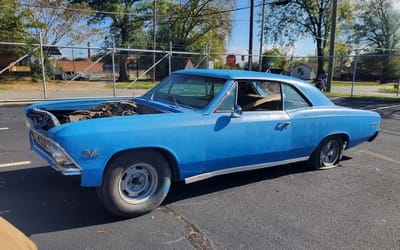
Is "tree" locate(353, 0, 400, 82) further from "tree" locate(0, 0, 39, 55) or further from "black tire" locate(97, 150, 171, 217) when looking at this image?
"black tire" locate(97, 150, 171, 217)

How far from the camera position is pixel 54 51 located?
2803cm

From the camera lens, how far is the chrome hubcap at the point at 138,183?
3.60 m

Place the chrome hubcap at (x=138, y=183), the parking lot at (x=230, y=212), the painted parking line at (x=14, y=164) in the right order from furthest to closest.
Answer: the painted parking line at (x=14, y=164) < the chrome hubcap at (x=138, y=183) < the parking lot at (x=230, y=212)

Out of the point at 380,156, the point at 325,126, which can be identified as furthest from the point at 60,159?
the point at 380,156

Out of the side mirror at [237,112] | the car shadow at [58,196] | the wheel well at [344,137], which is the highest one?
the side mirror at [237,112]

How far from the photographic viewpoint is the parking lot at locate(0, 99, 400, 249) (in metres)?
3.23

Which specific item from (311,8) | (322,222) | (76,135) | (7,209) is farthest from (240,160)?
(311,8)

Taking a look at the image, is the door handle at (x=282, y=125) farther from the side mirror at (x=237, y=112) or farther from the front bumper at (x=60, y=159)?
the front bumper at (x=60, y=159)

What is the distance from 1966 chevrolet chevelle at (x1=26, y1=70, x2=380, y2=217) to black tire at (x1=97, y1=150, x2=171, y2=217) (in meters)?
0.01

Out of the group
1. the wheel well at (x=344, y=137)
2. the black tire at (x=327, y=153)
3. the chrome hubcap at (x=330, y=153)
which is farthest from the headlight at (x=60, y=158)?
the wheel well at (x=344, y=137)

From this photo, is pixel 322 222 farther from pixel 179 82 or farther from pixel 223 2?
pixel 223 2

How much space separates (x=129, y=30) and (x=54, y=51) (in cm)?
918

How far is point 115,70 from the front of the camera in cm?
3500

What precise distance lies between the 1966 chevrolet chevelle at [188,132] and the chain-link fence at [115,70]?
36.2 feet
